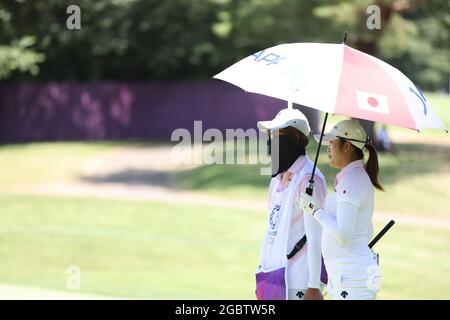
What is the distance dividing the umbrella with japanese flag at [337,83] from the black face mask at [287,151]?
0.73ft

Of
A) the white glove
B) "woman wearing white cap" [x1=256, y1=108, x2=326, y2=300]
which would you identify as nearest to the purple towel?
"woman wearing white cap" [x1=256, y1=108, x2=326, y2=300]

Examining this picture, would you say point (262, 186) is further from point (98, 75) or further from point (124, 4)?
point (98, 75)

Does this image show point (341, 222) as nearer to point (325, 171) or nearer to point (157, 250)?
point (157, 250)

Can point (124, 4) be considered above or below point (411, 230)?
above

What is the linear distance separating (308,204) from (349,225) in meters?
0.25

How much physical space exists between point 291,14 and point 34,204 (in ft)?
36.1

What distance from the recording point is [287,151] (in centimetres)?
499

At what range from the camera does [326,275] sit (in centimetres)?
497

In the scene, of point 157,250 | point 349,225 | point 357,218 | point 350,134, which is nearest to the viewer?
point 349,225

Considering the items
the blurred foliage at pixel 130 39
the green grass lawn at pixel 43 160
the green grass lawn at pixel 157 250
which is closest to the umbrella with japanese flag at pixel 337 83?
the green grass lawn at pixel 157 250

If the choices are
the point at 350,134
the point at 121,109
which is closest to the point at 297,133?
the point at 350,134

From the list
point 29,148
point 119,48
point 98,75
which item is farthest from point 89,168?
point 98,75

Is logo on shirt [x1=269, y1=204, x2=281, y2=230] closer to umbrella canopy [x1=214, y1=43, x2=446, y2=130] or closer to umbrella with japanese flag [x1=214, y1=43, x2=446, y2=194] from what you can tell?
umbrella with japanese flag [x1=214, y1=43, x2=446, y2=194]

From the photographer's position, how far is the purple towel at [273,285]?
190 inches
